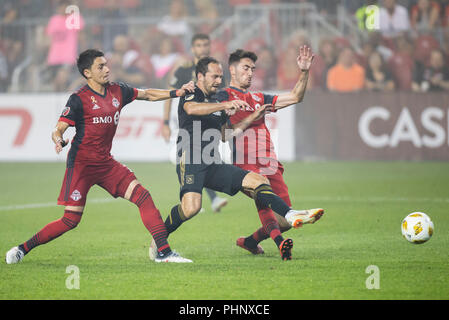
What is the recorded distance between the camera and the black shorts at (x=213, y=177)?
729cm

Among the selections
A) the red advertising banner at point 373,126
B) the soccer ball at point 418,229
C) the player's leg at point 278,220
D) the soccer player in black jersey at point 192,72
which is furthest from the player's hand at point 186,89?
the red advertising banner at point 373,126

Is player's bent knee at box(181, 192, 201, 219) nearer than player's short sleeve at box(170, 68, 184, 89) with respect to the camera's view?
Yes

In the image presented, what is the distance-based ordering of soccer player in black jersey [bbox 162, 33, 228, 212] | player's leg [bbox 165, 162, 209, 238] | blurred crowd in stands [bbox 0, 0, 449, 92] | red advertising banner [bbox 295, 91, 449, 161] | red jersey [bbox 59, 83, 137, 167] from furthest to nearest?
blurred crowd in stands [bbox 0, 0, 449, 92], red advertising banner [bbox 295, 91, 449, 161], soccer player in black jersey [bbox 162, 33, 228, 212], player's leg [bbox 165, 162, 209, 238], red jersey [bbox 59, 83, 137, 167]

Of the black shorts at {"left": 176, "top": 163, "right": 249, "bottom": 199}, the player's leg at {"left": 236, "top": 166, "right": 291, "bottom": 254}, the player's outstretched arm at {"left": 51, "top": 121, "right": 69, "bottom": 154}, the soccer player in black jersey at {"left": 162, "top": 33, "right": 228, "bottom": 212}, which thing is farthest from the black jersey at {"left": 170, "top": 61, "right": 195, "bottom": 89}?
the player's outstretched arm at {"left": 51, "top": 121, "right": 69, "bottom": 154}

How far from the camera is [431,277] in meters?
6.29

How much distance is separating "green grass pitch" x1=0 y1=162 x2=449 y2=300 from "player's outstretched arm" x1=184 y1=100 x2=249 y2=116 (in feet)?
4.52

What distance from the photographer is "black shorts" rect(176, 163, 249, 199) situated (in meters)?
7.29

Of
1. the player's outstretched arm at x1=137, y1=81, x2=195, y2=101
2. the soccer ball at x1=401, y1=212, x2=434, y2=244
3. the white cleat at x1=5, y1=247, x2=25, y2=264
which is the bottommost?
the white cleat at x1=5, y1=247, x2=25, y2=264

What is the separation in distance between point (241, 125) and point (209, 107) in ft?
1.53

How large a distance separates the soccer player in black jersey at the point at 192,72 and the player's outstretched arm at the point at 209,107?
3.44 metres

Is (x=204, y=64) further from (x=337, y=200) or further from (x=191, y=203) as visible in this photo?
(x=337, y=200)

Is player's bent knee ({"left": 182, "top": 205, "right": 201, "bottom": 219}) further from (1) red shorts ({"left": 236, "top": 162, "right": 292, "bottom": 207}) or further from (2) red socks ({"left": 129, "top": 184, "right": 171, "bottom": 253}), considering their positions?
(1) red shorts ({"left": 236, "top": 162, "right": 292, "bottom": 207})
